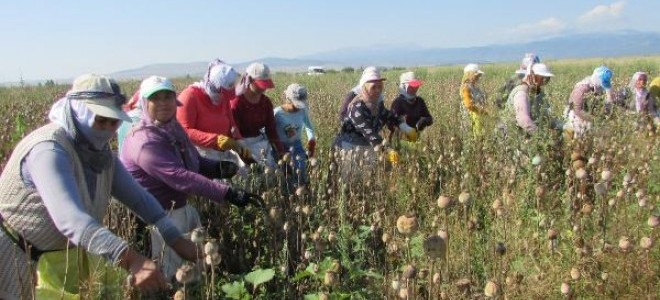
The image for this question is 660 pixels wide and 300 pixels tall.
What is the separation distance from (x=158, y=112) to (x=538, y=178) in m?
2.32

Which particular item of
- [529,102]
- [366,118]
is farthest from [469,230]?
[529,102]

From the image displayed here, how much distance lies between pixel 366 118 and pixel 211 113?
129 centimetres

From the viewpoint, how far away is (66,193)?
6.23 feet

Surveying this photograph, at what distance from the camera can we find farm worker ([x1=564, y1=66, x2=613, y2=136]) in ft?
15.7

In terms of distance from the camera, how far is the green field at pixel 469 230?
7.34ft

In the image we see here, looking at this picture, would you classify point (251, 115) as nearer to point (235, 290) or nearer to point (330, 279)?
point (235, 290)

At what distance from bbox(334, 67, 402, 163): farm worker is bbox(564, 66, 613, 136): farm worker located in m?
1.55

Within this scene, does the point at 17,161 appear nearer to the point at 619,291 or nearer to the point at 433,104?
the point at 619,291

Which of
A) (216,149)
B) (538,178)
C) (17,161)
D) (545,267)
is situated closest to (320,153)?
(216,149)

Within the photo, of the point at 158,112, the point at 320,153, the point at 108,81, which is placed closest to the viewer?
the point at 108,81

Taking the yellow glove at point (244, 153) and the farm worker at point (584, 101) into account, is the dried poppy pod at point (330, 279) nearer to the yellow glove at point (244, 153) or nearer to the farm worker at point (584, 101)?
the yellow glove at point (244, 153)

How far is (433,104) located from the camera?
8.23 metres

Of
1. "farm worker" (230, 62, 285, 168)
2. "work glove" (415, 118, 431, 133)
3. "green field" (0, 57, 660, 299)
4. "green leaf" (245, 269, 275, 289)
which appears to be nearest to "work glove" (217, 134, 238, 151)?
"green field" (0, 57, 660, 299)

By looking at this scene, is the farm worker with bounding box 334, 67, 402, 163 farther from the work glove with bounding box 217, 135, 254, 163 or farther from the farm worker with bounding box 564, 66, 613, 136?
the farm worker with bounding box 564, 66, 613, 136
